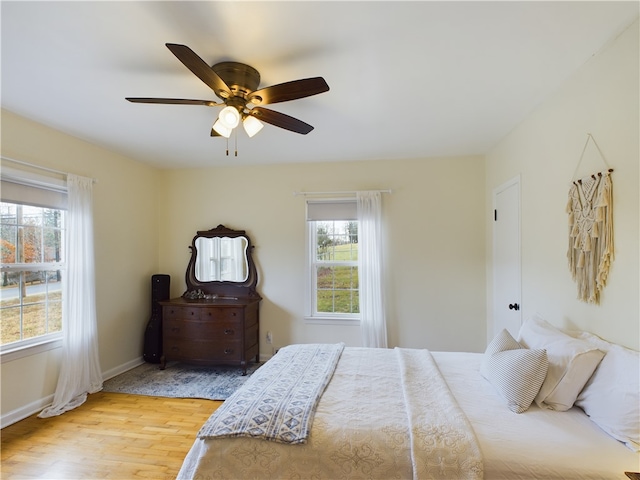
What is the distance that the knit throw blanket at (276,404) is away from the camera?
1.45m

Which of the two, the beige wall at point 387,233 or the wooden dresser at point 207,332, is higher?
the beige wall at point 387,233

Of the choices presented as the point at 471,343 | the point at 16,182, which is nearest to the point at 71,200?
the point at 16,182

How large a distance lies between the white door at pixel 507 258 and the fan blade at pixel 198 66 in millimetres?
2456

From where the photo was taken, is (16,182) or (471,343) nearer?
(16,182)

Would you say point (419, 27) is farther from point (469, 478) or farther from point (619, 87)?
point (469, 478)

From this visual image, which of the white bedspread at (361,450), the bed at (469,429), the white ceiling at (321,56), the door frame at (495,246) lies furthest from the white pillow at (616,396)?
the white ceiling at (321,56)

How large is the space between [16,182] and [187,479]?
2.69 meters

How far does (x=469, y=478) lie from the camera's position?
126cm

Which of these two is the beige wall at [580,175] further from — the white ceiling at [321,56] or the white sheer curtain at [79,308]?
the white sheer curtain at [79,308]

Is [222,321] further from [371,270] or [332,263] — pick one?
[371,270]

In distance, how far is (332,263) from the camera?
402cm

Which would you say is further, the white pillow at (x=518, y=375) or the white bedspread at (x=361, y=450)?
the white pillow at (x=518, y=375)

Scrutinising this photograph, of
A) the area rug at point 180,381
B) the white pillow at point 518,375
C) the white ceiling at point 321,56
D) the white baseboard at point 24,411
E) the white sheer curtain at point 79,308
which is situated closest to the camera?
the white ceiling at point 321,56

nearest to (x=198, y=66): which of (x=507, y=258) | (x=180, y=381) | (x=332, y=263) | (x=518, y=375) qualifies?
(x=518, y=375)
